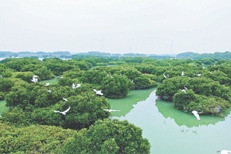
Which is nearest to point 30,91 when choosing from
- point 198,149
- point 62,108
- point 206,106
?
point 62,108

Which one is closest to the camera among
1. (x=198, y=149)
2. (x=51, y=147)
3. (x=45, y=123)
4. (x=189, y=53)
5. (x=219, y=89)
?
(x=51, y=147)

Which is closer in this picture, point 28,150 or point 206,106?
point 28,150

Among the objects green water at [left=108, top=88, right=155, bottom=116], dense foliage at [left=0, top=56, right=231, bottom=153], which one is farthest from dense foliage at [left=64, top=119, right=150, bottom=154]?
green water at [left=108, top=88, right=155, bottom=116]

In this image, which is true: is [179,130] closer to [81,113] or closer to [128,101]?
[81,113]

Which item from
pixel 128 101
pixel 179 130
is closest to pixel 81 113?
pixel 179 130

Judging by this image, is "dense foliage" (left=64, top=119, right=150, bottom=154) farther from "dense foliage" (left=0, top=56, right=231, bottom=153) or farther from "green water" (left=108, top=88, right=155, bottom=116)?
"green water" (left=108, top=88, right=155, bottom=116)

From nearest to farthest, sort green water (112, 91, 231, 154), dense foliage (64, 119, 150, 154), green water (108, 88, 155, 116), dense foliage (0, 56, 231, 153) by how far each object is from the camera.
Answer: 1. dense foliage (64, 119, 150, 154)
2. dense foliage (0, 56, 231, 153)
3. green water (112, 91, 231, 154)
4. green water (108, 88, 155, 116)

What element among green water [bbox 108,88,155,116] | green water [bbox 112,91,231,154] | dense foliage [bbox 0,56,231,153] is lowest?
green water [bbox 108,88,155,116]

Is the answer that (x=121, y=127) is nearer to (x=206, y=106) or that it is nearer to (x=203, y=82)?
(x=206, y=106)
